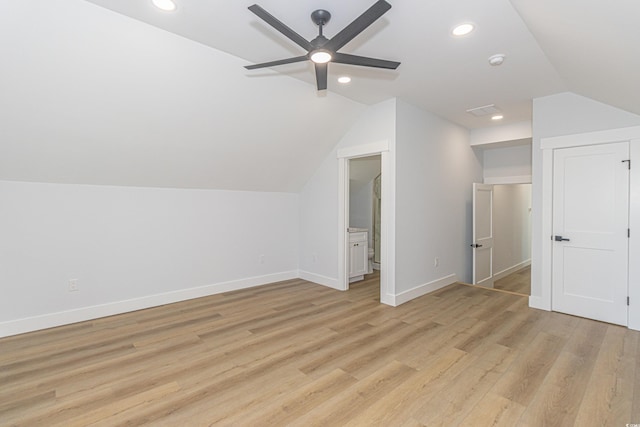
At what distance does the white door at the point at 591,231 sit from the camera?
330cm

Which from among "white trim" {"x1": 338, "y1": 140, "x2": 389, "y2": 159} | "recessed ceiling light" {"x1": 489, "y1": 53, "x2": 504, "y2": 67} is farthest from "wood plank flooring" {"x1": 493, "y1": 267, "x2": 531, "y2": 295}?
"recessed ceiling light" {"x1": 489, "y1": 53, "x2": 504, "y2": 67}

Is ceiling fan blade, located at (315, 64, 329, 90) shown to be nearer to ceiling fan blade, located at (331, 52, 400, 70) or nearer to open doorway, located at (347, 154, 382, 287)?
ceiling fan blade, located at (331, 52, 400, 70)

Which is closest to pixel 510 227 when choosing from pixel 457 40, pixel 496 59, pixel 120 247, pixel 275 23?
pixel 496 59

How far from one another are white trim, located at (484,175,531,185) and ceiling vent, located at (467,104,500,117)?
63.7 inches

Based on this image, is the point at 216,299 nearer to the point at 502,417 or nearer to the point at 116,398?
the point at 116,398

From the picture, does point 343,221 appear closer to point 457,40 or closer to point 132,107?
point 457,40

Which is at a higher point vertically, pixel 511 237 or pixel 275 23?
pixel 275 23

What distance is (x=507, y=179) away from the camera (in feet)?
18.0

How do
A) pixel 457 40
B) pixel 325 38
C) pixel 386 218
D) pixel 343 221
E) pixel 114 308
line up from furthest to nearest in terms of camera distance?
1. pixel 343 221
2. pixel 386 218
3. pixel 114 308
4. pixel 457 40
5. pixel 325 38

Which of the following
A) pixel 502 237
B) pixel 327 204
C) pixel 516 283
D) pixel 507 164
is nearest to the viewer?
pixel 327 204

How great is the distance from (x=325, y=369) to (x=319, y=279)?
2.65 m

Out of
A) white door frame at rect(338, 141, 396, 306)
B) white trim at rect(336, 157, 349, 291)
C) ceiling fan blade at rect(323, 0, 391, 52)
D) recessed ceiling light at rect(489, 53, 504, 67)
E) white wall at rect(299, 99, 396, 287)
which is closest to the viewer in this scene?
ceiling fan blade at rect(323, 0, 391, 52)

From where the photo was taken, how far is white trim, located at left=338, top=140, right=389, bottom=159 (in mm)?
4061

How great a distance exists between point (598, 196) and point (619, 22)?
2335mm
